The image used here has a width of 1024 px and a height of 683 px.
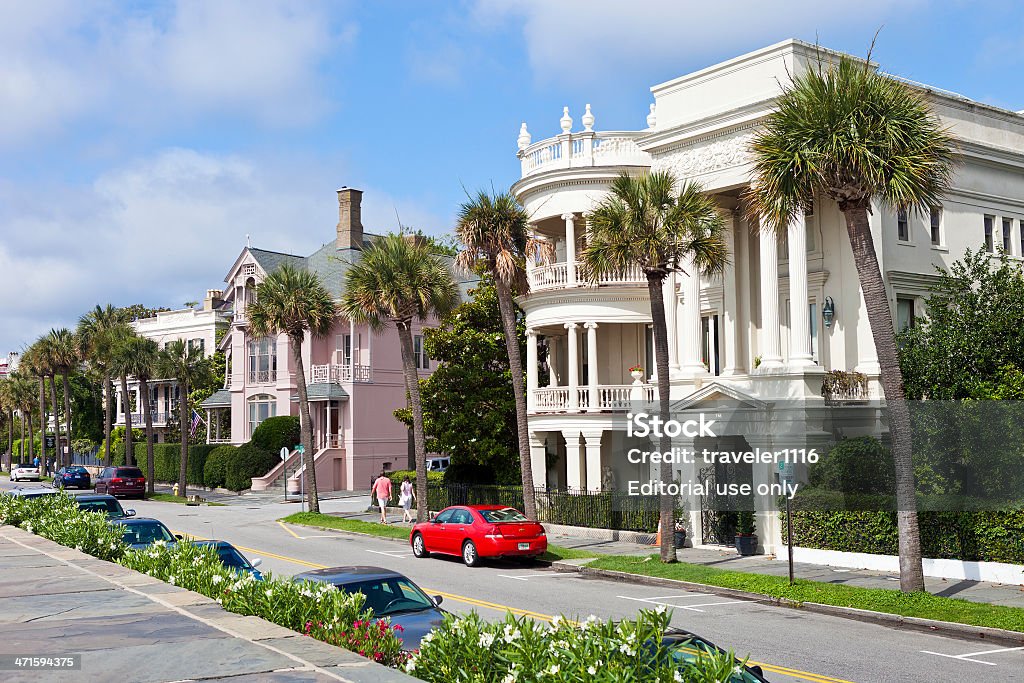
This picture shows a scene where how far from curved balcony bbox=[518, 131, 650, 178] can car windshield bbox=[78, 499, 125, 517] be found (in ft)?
61.6

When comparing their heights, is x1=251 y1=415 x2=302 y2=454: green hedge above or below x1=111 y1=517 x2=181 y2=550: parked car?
above

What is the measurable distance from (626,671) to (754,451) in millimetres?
20693

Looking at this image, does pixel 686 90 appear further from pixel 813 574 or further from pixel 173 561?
pixel 173 561

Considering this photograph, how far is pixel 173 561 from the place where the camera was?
14.5 meters

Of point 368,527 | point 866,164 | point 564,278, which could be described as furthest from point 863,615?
point 368,527

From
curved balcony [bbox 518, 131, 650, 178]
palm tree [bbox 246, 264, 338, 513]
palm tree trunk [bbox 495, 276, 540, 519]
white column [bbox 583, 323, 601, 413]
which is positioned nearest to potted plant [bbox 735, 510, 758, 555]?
palm tree trunk [bbox 495, 276, 540, 519]

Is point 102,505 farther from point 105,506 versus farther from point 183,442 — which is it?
point 183,442

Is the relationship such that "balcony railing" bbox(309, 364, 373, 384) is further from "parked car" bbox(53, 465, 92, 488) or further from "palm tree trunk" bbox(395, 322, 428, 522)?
"palm tree trunk" bbox(395, 322, 428, 522)

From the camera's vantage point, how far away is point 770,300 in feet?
89.7

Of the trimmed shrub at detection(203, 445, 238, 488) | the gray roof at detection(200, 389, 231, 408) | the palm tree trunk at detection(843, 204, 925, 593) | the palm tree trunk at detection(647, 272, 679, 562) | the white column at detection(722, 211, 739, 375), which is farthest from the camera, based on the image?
the gray roof at detection(200, 389, 231, 408)

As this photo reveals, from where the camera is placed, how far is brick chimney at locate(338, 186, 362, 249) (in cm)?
6356

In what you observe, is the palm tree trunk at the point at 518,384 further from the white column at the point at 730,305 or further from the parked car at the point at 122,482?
the parked car at the point at 122,482

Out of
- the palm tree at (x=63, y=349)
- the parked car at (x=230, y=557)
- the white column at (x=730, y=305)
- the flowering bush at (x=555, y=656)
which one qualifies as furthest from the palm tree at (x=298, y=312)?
the palm tree at (x=63, y=349)

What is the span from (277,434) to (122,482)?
8.80 m
